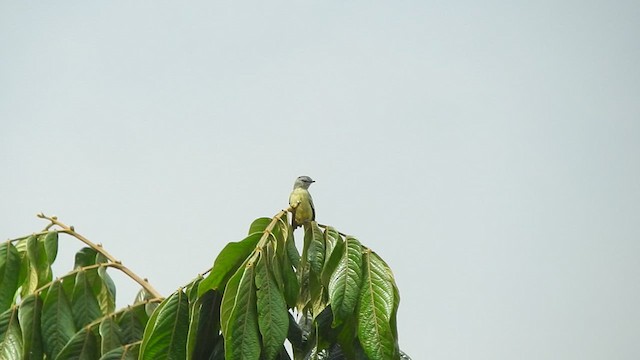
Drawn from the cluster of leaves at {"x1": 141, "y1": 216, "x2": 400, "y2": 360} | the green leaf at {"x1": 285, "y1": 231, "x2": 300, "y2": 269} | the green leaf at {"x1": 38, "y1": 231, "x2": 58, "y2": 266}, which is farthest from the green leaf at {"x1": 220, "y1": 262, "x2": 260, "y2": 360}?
the green leaf at {"x1": 38, "y1": 231, "x2": 58, "y2": 266}

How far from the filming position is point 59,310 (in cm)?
317

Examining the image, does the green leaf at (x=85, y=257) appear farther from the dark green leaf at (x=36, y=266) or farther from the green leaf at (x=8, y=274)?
the green leaf at (x=8, y=274)

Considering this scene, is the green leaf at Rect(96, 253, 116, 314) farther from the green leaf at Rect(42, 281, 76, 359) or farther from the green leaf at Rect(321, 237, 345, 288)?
the green leaf at Rect(321, 237, 345, 288)

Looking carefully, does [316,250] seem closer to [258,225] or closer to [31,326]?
[258,225]

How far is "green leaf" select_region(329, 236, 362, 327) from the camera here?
8.94 feet

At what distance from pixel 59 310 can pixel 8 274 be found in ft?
1.20

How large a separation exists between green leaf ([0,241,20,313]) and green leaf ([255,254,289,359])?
1.33 meters

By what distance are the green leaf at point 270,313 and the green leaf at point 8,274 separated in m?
1.33

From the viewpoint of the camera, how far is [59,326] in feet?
10.4

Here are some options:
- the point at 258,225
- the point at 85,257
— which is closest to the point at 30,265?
the point at 85,257

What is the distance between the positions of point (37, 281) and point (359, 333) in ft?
4.88

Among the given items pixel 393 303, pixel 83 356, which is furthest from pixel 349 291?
pixel 83 356

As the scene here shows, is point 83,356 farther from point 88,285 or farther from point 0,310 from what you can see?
point 0,310

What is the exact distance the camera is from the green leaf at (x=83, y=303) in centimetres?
329
